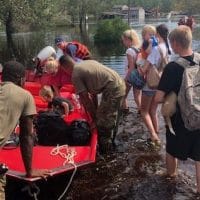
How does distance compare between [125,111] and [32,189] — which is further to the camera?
[125,111]

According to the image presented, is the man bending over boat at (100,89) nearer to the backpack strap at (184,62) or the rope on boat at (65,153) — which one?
the rope on boat at (65,153)

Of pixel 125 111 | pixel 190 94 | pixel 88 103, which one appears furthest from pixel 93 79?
pixel 125 111

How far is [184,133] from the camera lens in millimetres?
5484

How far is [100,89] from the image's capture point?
7.02m

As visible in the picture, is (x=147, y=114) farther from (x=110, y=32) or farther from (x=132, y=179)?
(x=110, y=32)

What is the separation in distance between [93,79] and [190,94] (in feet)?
6.58

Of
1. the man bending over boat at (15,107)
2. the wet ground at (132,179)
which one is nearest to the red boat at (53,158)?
the wet ground at (132,179)

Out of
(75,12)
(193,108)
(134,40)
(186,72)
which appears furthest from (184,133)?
(75,12)

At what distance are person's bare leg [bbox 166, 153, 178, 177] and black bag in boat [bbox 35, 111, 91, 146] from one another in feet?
4.24

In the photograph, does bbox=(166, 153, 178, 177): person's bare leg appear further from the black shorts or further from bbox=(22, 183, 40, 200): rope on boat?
bbox=(22, 183, 40, 200): rope on boat

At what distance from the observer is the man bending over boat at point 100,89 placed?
680 cm

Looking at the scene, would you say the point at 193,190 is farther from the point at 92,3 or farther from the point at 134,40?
the point at 92,3

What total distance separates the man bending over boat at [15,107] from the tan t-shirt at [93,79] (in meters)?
2.31

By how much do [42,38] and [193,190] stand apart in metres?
34.2
